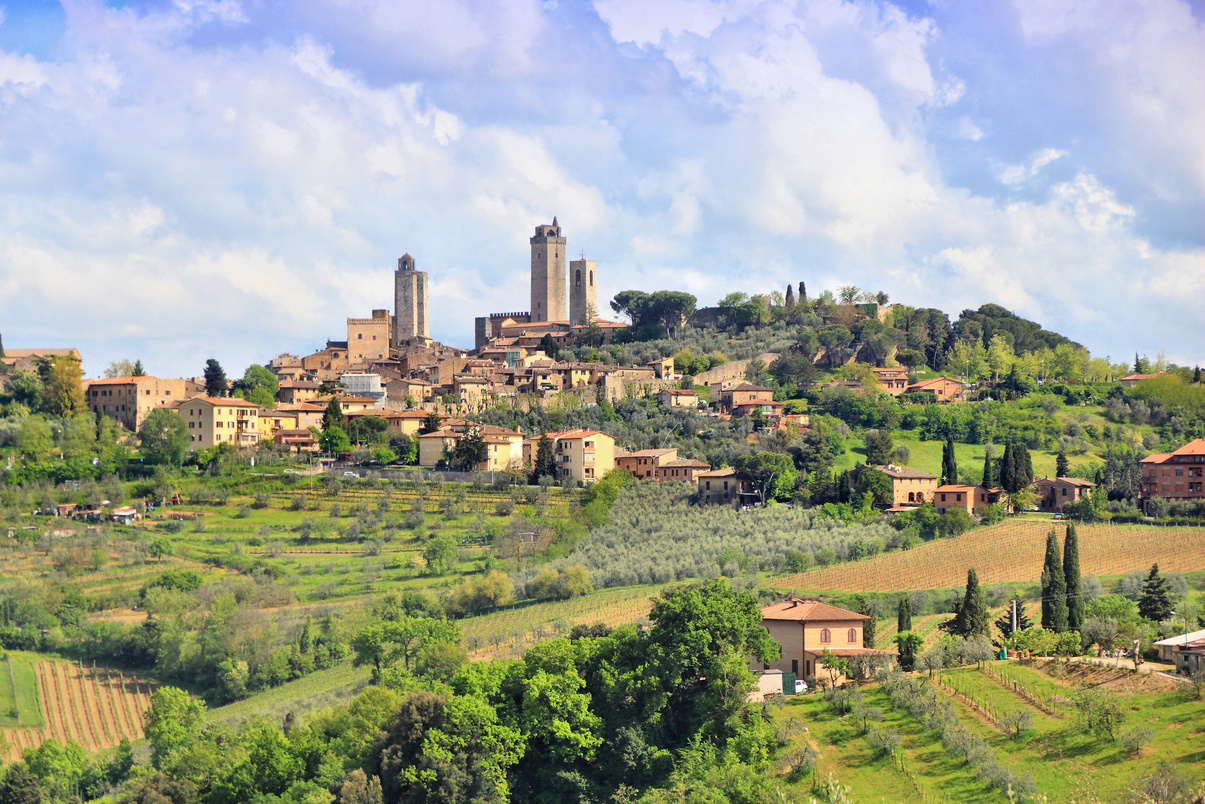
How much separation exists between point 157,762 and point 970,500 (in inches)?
1506

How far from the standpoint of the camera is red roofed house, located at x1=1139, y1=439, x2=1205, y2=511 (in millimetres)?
62438

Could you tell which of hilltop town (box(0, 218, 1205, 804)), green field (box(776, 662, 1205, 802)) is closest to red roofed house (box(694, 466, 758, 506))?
hilltop town (box(0, 218, 1205, 804))

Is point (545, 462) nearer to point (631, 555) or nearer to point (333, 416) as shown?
point (631, 555)

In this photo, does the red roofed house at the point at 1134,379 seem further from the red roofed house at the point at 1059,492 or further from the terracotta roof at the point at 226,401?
the terracotta roof at the point at 226,401

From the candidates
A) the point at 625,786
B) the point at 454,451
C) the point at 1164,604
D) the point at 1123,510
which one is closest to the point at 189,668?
the point at 454,451

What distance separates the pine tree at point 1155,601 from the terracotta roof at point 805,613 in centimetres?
952

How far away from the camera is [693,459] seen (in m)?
71.9

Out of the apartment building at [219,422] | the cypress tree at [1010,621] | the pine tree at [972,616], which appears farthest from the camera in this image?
the apartment building at [219,422]

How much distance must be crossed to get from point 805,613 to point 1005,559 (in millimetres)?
17865

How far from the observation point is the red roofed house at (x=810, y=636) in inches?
1489

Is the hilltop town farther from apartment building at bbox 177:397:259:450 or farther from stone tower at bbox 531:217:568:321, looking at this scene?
stone tower at bbox 531:217:568:321

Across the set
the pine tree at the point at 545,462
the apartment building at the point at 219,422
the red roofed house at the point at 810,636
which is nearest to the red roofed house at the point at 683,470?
the pine tree at the point at 545,462

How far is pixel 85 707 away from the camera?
5166 centimetres

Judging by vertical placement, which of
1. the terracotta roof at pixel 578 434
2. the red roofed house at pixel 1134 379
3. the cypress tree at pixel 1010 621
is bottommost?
the cypress tree at pixel 1010 621
